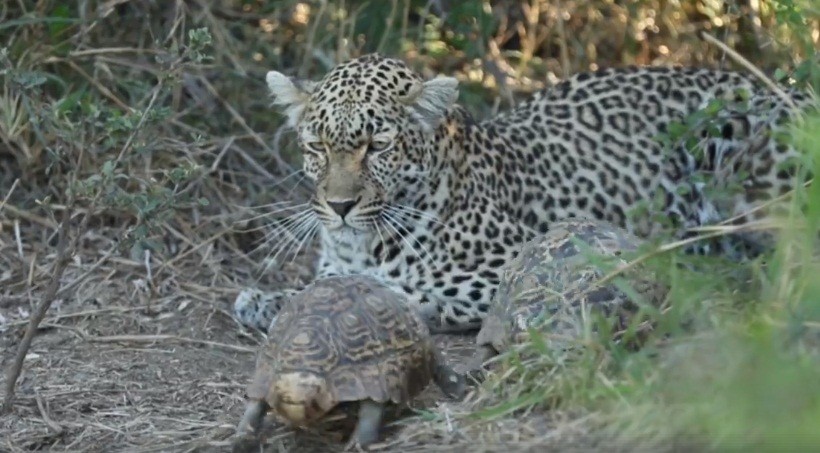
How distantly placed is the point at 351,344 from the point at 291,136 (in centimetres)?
425

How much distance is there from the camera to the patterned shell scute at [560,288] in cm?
624

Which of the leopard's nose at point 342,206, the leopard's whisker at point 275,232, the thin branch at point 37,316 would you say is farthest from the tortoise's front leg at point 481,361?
the leopard's whisker at point 275,232

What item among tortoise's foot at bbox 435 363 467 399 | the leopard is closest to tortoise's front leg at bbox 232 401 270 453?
tortoise's foot at bbox 435 363 467 399

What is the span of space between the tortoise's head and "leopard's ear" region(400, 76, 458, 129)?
8.24 ft

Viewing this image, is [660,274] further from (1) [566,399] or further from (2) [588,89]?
(2) [588,89]

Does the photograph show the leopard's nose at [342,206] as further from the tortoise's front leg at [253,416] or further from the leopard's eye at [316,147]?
the tortoise's front leg at [253,416]

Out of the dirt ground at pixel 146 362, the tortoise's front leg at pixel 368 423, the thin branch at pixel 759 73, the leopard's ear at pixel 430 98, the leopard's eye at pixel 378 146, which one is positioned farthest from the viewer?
the leopard's ear at pixel 430 98

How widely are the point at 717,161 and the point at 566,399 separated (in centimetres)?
333

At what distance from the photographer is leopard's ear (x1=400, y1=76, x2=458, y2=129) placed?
7883mm

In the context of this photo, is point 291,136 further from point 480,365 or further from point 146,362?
point 480,365

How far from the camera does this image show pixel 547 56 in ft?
36.9

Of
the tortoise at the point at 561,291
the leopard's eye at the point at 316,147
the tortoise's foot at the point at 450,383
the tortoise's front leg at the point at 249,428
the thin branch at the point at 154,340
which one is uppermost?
the tortoise at the point at 561,291

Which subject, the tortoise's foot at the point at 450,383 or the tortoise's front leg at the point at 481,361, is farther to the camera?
the tortoise's front leg at the point at 481,361

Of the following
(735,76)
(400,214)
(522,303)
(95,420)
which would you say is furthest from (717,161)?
(95,420)
